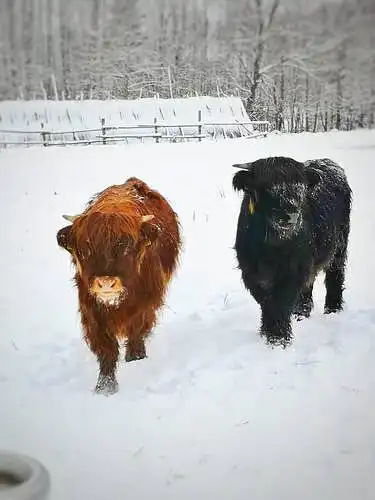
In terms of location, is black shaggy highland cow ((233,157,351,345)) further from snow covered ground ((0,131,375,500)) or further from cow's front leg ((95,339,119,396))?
cow's front leg ((95,339,119,396))

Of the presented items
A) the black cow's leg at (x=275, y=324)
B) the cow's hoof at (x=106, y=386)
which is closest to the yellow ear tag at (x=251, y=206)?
the black cow's leg at (x=275, y=324)

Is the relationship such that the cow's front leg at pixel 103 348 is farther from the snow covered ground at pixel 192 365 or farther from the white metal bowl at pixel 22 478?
the white metal bowl at pixel 22 478

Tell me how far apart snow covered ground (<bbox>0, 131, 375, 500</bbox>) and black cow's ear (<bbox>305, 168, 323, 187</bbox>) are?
0.06 meters

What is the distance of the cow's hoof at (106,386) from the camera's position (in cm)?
207

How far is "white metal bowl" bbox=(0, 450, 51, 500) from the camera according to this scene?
1856 mm

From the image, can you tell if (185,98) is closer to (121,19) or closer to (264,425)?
(121,19)

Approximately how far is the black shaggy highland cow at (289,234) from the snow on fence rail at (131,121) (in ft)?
0.60

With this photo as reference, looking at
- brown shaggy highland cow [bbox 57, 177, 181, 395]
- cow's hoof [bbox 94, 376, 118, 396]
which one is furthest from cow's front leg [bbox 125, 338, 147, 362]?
cow's hoof [bbox 94, 376, 118, 396]

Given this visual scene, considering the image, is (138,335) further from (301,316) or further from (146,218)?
(301,316)

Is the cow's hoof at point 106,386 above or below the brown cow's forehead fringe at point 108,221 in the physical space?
below

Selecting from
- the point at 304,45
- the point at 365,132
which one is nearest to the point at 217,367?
the point at 365,132

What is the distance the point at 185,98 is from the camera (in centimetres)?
217

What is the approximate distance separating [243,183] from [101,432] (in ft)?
3.20

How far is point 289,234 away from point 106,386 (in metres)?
0.84
